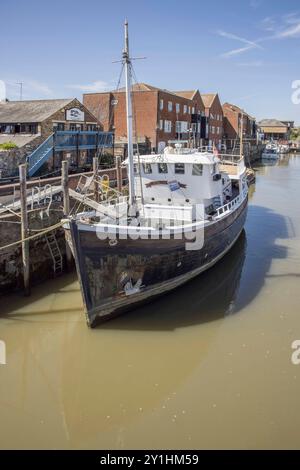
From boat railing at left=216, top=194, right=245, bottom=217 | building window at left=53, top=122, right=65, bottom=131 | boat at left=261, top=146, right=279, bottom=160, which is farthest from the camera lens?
boat at left=261, top=146, right=279, bottom=160

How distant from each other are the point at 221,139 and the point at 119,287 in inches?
2330

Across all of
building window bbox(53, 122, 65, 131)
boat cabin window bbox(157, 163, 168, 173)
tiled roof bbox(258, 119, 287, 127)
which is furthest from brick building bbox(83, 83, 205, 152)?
tiled roof bbox(258, 119, 287, 127)

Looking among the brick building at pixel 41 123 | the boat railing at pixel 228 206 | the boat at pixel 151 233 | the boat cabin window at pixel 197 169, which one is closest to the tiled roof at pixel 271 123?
the brick building at pixel 41 123

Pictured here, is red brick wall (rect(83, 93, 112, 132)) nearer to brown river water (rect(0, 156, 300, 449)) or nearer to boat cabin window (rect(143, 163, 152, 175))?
boat cabin window (rect(143, 163, 152, 175))

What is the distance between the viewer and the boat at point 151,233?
34.6 feet

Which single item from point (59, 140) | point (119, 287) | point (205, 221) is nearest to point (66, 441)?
point (119, 287)

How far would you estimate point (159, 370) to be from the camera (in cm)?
933

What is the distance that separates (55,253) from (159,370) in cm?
645

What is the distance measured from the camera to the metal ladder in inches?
540

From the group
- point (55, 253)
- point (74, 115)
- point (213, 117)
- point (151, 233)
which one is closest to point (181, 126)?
point (213, 117)

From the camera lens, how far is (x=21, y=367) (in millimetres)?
9461

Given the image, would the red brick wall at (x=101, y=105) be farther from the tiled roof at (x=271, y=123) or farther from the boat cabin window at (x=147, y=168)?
the tiled roof at (x=271, y=123)

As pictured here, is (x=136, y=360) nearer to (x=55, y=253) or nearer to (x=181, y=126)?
(x=55, y=253)

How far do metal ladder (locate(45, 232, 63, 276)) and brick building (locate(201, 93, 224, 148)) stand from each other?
151ft
